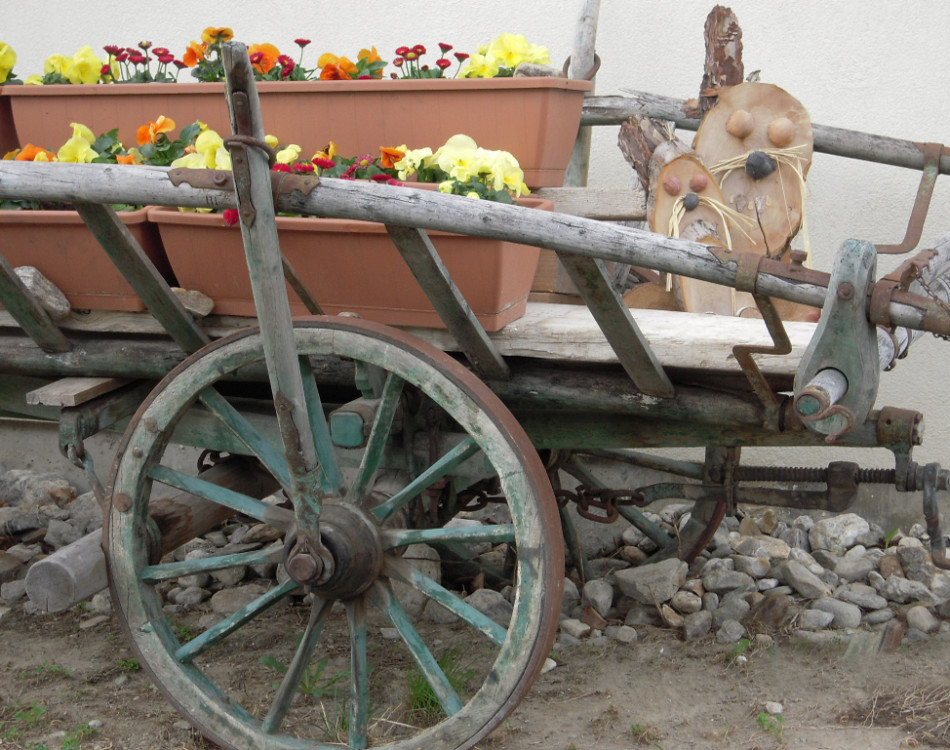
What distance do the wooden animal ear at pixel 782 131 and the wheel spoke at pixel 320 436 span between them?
4.70ft

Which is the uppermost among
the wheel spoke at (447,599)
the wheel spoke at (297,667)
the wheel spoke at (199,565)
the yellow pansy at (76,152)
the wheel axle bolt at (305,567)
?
the yellow pansy at (76,152)

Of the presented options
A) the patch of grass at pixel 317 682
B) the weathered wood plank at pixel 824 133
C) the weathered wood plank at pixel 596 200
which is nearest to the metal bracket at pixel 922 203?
the weathered wood plank at pixel 824 133

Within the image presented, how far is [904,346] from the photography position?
2061 mm

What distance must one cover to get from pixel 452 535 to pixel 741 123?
57.5 inches

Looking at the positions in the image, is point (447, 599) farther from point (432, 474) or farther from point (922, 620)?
point (922, 620)

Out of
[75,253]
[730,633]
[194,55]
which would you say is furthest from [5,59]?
[730,633]

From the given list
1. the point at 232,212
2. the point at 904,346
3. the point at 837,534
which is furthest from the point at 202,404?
the point at 837,534

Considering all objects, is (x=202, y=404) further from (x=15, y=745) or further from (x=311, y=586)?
(x=15, y=745)

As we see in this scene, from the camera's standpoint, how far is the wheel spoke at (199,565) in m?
1.97

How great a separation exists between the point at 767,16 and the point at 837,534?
Result: 5.51 feet

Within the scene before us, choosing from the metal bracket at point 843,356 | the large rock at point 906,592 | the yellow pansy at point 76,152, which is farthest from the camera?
the large rock at point 906,592

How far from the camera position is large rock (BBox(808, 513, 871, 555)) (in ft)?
10.9

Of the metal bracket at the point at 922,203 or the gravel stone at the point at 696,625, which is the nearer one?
the metal bracket at the point at 922,203

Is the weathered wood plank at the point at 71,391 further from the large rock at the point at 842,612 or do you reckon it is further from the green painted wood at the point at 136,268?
the large rock at the point at 842,612
